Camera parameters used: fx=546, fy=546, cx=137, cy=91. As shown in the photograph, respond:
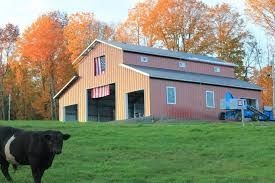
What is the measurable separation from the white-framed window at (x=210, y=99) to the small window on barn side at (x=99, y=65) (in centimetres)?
906

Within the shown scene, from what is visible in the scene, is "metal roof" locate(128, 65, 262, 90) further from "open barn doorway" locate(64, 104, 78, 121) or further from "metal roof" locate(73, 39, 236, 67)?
"open barn doorway" locate(64, 104, 78, 121)

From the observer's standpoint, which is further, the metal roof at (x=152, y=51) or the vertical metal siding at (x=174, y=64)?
the metal roof at (x=152, y=51)

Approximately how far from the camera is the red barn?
41.9 metres

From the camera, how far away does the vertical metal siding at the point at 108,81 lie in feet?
139

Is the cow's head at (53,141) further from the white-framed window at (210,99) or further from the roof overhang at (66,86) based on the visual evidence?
the roof overhang at (66,86)

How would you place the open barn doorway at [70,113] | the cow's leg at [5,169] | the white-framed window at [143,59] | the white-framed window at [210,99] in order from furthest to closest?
the open barn doorway at [70,113], the white-framed window at [143,59], the white-framed window at [210,99], the cow's leg at [5,169]

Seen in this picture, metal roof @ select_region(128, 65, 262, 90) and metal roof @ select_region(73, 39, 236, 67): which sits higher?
metal roof @ select_region(73, 39, 236, 67)

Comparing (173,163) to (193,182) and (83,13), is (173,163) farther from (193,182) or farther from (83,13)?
(83,13)

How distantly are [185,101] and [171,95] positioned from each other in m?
1.53

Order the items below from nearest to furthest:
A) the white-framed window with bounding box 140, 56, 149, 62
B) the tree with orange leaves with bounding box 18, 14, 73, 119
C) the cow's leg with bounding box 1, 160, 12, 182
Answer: the cow's leg with bounding box 1, 160, 12, 182 < the white-framed window with bounding box 140, 56, 149, 62 < the tree with orange leaves with bounding box 18, 14, 73, 119

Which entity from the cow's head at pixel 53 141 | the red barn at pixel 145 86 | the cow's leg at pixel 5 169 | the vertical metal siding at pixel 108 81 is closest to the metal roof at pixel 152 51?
the red barn at pixel 145 86

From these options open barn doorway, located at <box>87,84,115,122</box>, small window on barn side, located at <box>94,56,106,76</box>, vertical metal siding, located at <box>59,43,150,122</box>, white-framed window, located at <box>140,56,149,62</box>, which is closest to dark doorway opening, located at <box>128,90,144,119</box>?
open barn doorway, located at <box>87,84,115,122</box>

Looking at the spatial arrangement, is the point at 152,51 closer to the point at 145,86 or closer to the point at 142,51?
the point at 142,51

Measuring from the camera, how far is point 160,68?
47.1 metres
